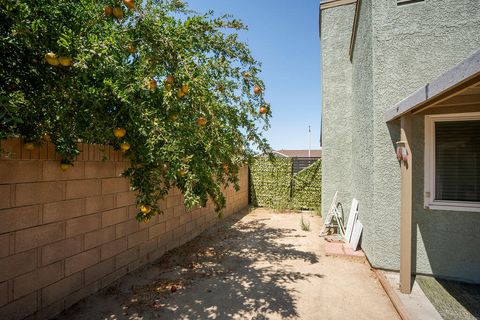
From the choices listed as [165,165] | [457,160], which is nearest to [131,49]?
[165,165]

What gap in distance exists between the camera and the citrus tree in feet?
7.70

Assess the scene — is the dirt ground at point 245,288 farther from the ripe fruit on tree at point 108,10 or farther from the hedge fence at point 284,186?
the hedge fence at point 284,186

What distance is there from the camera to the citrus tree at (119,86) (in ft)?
7.70

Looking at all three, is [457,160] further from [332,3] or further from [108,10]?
[332,3]

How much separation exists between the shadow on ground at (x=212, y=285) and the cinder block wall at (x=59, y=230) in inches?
12.8

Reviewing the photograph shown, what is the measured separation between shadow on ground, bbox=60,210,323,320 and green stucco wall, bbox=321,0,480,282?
164 centimetres

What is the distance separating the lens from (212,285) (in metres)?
4.08

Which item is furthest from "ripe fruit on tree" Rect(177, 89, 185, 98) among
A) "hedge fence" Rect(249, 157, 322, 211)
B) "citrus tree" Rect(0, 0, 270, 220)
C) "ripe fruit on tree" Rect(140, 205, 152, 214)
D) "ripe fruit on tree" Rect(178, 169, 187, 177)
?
"hedge fence" Rect(249, 157, 322, 211)

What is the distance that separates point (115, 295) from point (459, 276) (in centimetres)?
519

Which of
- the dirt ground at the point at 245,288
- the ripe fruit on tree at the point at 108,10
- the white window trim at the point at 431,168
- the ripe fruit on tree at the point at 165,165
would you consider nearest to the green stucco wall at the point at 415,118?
the white window trim at the point at 431,168

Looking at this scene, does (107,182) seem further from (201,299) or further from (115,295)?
(201,299)

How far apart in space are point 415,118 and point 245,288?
154 inches

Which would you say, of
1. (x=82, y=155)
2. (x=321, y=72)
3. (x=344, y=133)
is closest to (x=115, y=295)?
(x=82, y=155)

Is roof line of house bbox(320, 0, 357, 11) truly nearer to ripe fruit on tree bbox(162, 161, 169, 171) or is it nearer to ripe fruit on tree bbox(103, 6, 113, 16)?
ripe fruit on tree bbox(103, 6, 113, 16)
